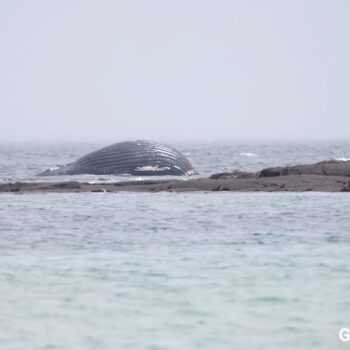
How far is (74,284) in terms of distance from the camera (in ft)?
57.6

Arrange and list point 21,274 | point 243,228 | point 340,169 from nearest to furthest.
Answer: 1. point 21,274
2. point 243,228
3. point 340,169

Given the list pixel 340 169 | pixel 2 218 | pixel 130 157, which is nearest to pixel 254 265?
pixel 2 218

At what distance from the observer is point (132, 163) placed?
2005 inches

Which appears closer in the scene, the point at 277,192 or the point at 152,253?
the point at 152,253

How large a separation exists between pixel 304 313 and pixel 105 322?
228 cm

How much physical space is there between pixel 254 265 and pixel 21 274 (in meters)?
3.35

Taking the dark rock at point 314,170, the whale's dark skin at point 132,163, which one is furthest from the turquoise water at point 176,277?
the whale's dark skin at point 132,163

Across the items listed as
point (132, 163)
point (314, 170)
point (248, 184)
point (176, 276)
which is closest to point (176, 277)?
point (176, 276)

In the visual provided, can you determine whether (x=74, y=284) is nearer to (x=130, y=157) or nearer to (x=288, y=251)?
(x=288, y=251)

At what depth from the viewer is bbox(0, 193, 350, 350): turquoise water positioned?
46.7 ft

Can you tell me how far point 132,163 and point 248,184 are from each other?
15714 mm

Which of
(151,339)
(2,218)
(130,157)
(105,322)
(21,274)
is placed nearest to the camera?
(151,339)

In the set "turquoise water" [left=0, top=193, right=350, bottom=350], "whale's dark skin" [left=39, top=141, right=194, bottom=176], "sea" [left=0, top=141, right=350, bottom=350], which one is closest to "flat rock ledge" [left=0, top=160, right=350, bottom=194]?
"sea" [left=0, top=141, right=350, bottom=350]

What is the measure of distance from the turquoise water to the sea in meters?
0.02
